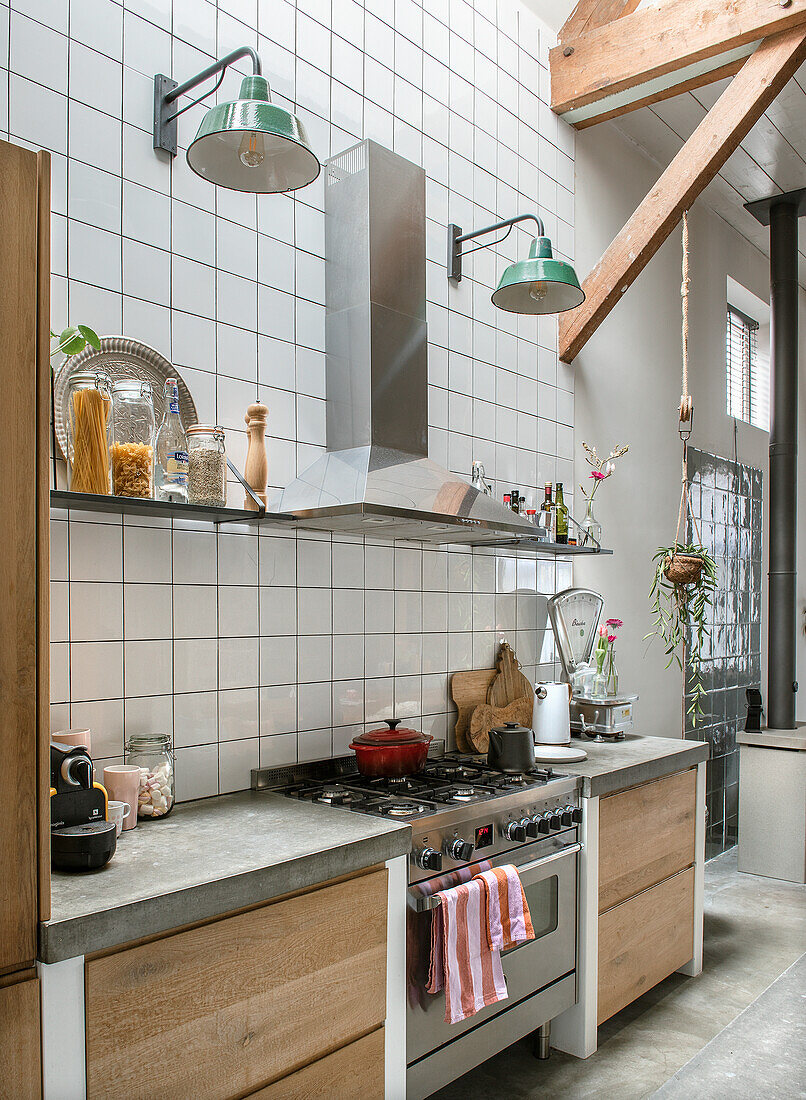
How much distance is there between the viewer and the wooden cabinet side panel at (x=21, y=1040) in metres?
1.27

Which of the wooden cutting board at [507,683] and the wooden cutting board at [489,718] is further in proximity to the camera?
the wooden cutting board at [507,683]

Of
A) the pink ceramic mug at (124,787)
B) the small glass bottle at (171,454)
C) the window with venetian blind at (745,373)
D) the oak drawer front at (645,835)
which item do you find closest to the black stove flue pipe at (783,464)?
the window with venetian blind at (745,373)

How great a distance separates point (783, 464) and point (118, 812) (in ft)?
13.8

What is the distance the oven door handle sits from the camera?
200 centimetres

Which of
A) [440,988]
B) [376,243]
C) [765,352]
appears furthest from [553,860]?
[765,352]

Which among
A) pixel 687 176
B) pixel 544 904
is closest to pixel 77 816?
pixel 544 904

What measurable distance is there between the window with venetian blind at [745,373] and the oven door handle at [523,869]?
3646 millimetres

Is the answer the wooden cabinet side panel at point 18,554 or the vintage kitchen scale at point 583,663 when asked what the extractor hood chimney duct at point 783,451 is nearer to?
the vintage kitchen scale at point 583,663

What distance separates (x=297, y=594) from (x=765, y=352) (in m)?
4.71

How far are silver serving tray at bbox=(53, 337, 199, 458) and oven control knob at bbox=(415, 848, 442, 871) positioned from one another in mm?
1198

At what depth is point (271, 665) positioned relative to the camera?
242 cm

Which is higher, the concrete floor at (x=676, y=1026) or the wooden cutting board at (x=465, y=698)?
the wooden cutting board at (x=465, y=698)

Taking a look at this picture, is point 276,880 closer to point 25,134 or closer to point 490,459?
point 25,134

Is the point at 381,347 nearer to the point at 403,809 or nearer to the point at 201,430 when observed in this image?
the point at 201,430
